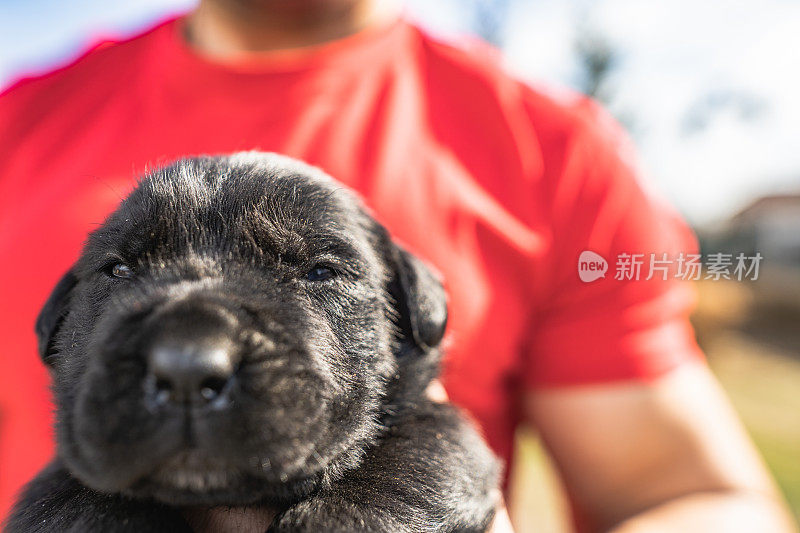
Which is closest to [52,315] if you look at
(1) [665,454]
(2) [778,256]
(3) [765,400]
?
(1) [665,454]

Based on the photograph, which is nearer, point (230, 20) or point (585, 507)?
point (585, 507)

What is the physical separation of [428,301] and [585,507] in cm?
123

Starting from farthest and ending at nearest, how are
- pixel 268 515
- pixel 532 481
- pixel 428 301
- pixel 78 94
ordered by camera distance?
pixel 532 481 < pixel 78 94 < pixel 428 301 < pixel 268 515

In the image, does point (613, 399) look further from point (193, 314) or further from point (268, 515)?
point (193, 314)

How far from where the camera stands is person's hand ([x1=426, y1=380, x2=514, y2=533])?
1762 mm

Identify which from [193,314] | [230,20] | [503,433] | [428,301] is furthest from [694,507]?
[230,20]

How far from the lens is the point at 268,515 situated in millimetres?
1579

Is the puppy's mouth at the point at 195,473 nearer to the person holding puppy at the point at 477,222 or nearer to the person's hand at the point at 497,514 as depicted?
the person's hand at the point at 497,514

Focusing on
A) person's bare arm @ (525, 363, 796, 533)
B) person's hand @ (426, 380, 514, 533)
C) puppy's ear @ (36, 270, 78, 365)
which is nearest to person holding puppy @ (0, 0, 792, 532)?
person's bare arm @ (525, 363, 796, 533)

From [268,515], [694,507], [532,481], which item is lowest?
[532,481]

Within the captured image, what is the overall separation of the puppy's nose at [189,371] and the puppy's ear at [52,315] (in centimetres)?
78

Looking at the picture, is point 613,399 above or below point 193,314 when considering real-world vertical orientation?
below

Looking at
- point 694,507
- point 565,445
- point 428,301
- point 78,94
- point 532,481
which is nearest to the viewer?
point 428,301

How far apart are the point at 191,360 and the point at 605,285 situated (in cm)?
153
